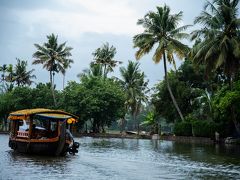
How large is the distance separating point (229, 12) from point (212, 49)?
4.33 meters

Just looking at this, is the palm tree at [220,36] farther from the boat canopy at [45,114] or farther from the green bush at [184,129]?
the boat canopy at [45,114]

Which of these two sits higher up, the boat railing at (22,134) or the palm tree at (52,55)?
the palm tree at (52,55)

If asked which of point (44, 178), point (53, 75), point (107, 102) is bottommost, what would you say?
point (44, 178)

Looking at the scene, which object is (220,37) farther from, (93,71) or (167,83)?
(93,71)

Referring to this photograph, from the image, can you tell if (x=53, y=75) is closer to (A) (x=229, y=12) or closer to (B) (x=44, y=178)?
(A) (x=229, y=12)

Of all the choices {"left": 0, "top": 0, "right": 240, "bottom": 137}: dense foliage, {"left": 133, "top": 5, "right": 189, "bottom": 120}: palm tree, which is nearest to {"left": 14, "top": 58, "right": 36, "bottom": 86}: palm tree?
{"left": 0, "top": 0, "right": 240, "bottom": 137}: dense foliage

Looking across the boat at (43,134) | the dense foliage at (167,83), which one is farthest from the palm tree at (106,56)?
the boat at (43,134)

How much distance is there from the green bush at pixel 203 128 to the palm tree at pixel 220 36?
7.67 meters

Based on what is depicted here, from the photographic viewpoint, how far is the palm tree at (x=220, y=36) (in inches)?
1598

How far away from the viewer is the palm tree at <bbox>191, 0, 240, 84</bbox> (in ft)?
133

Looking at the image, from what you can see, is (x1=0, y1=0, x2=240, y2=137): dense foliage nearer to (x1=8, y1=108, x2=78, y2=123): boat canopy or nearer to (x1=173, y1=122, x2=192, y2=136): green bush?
(x1=173, y1=122, x2=192, y2=136): green bush

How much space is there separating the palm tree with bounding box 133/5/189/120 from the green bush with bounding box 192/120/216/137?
25.6 feet

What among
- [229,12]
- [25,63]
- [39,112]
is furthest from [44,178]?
[25,63]

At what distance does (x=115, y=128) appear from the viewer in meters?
148
